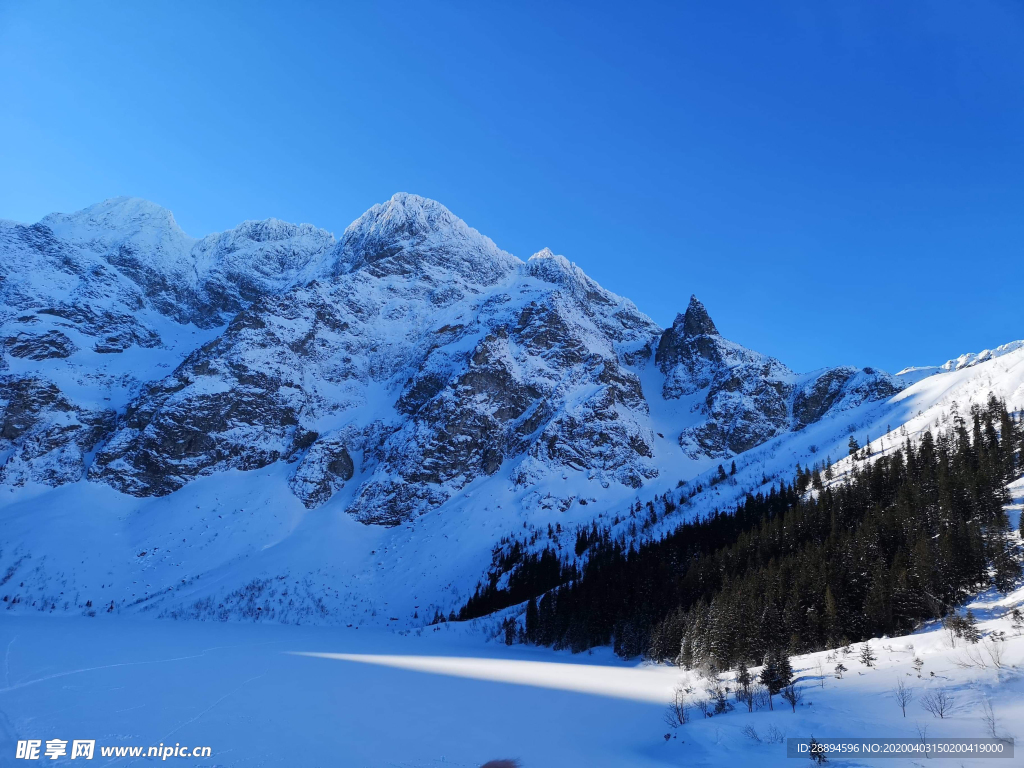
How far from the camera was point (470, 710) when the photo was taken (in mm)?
25203

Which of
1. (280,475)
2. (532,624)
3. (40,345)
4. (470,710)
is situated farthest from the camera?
(40,345)

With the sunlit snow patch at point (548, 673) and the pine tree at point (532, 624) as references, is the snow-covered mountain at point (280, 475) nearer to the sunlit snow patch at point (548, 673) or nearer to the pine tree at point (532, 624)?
the pine tree at point (532, 624)

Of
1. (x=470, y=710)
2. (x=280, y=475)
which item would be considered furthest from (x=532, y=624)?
(x=280, y=475)

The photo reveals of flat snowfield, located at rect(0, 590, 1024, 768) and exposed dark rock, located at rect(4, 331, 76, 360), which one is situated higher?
exposed dark rock, located at rect(4, 331, 76, 360)

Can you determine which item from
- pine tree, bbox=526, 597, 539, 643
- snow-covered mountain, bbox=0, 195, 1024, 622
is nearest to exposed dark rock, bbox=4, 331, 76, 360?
snow-covered mountain, bbox=0, 195, 1024, 622

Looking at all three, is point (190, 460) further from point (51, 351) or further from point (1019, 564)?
point (1019, 564)

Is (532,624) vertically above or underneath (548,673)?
underneath

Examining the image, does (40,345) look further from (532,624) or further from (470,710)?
(470,710)

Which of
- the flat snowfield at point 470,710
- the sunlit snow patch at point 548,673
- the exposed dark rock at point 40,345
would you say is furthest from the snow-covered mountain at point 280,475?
the flat snowfield at point 470,710

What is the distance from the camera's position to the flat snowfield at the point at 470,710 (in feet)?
54.4

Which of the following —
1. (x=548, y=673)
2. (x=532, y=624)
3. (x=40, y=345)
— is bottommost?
(x=532, y=624)

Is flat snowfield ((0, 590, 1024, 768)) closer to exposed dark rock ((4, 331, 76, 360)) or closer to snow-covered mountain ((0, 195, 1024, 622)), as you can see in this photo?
snow-covered mountain ((0, 195, 1024, 622))

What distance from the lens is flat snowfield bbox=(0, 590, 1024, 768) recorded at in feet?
54.4

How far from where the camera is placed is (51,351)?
185250 mm
